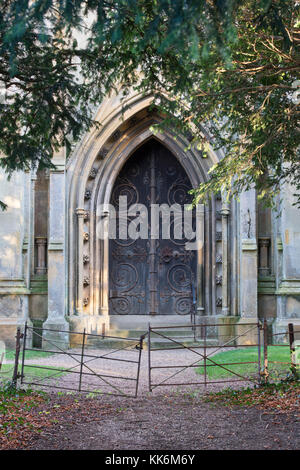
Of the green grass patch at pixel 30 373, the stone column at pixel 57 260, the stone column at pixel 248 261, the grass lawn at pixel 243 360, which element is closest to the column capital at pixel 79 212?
the stone column at pixel 57 260

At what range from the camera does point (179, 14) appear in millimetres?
4465

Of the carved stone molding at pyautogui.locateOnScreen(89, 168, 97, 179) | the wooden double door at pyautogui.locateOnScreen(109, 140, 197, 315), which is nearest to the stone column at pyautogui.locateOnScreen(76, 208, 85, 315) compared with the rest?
the carved stone molding at pyautogui.locateOnScreen(89, 168, 97, 179)

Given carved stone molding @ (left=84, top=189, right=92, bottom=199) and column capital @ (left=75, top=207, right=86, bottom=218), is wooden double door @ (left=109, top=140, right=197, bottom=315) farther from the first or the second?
column capital @ (left=75, top=207, right=86, bottom=218)

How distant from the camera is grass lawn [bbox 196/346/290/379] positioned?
9.82 meters

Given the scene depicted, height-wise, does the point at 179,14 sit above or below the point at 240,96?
below

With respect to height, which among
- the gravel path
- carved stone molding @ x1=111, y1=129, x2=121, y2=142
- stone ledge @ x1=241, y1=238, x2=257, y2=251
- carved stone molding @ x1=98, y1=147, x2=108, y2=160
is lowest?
the gravel path

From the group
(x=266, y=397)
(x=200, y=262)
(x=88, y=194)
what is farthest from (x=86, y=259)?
(x=266, y=397)

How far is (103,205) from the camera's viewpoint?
47.3ft

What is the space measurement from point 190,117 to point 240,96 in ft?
2.63

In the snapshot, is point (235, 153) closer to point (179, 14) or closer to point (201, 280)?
point (179, 14)

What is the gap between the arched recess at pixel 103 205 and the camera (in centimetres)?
1388

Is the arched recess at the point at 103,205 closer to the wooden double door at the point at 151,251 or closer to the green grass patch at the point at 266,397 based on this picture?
the wooden double door at the point at 151,251

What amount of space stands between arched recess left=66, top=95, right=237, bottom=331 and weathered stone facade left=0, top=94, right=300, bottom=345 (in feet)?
0.08
